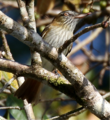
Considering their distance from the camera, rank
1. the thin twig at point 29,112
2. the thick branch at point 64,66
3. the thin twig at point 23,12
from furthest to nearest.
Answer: the thin twig at point 29,112 < the thin twig at point 23,12 < the thick branch at point 64,66

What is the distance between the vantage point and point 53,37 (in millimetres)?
2645

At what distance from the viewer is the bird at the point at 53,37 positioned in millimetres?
2215

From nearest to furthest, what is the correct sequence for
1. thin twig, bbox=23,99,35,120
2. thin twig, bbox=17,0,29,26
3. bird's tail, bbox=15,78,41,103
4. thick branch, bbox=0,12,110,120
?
thick branch, bbox=0,12,110,120 < thin twig, bbox=17,0,29,26 < thin twig, bbox=23,99,35,120 < bird's tail, bbox=15,78,41,103

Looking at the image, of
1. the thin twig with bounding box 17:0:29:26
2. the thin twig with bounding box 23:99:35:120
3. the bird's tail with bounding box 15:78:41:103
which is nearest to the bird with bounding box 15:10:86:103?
the bird's tail with bounding box 15:78:41:103

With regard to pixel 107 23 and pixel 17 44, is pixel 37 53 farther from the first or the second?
pixel 17 44

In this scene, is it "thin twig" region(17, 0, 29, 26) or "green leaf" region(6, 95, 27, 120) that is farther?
"green leaf" region(6, 95, 27, 120)

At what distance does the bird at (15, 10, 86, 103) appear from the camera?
221 cm

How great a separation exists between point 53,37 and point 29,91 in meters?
0.63

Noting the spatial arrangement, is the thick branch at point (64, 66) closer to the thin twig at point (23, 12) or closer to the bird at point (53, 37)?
the thin twig at point (23, 12)

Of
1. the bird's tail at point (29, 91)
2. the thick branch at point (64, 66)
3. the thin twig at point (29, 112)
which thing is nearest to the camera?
the thick branch at point (64, 66)

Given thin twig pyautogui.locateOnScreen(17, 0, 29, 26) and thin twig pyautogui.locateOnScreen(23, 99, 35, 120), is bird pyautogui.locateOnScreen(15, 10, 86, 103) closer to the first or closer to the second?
thin twig pyautogui.locateOnScreen(23, 99, 35, 120)

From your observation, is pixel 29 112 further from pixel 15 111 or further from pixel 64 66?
pixel 64 66

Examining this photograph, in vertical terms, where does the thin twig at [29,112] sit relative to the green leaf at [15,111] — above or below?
→ below

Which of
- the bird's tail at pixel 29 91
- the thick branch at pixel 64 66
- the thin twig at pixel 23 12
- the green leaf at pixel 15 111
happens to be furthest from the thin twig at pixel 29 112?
the thin twig at pixel 23 12
